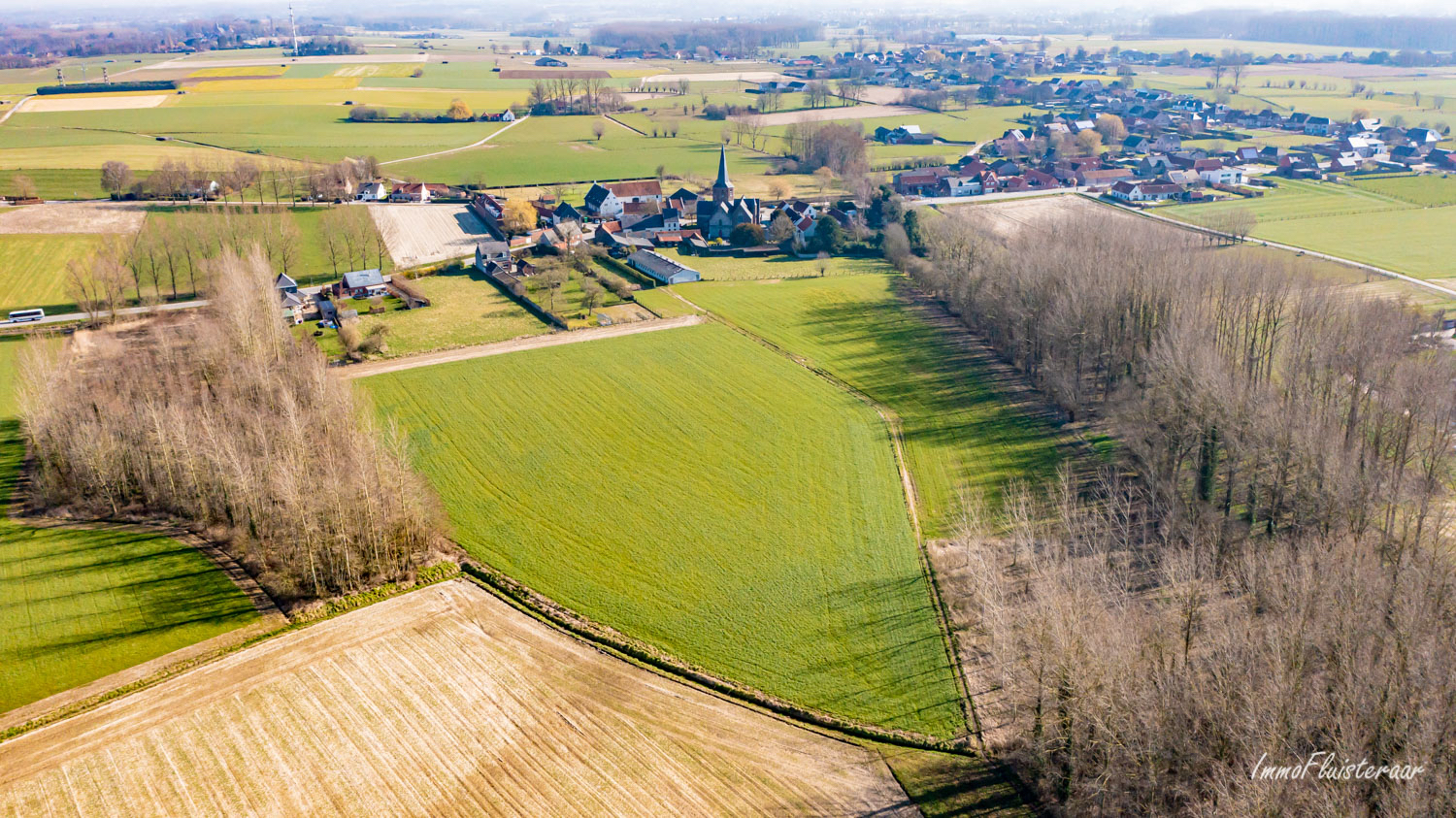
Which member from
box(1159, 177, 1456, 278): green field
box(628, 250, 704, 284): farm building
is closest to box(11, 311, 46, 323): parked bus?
box(628, 250, 704, 284): farm building

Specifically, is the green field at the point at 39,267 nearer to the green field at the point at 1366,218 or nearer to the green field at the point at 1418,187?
the green field at the point at 1366,218

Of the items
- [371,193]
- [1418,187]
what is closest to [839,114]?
[1418,187]

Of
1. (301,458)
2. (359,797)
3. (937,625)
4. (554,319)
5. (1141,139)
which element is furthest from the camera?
(1141,139)

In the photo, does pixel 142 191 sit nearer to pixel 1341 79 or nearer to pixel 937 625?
pixel 937 625

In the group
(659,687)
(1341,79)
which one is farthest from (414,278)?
(1341,79)

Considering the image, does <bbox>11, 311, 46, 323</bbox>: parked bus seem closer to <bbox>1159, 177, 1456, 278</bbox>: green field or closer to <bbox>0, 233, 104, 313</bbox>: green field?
<bbox>0, 233, 104, 313</bbox>: green field

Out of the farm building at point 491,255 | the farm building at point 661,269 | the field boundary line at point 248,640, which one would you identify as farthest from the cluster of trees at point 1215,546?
the farm building at point 491,255

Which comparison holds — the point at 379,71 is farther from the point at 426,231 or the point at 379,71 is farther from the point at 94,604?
the point at 94,604

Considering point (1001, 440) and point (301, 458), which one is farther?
point (1001, 440)
